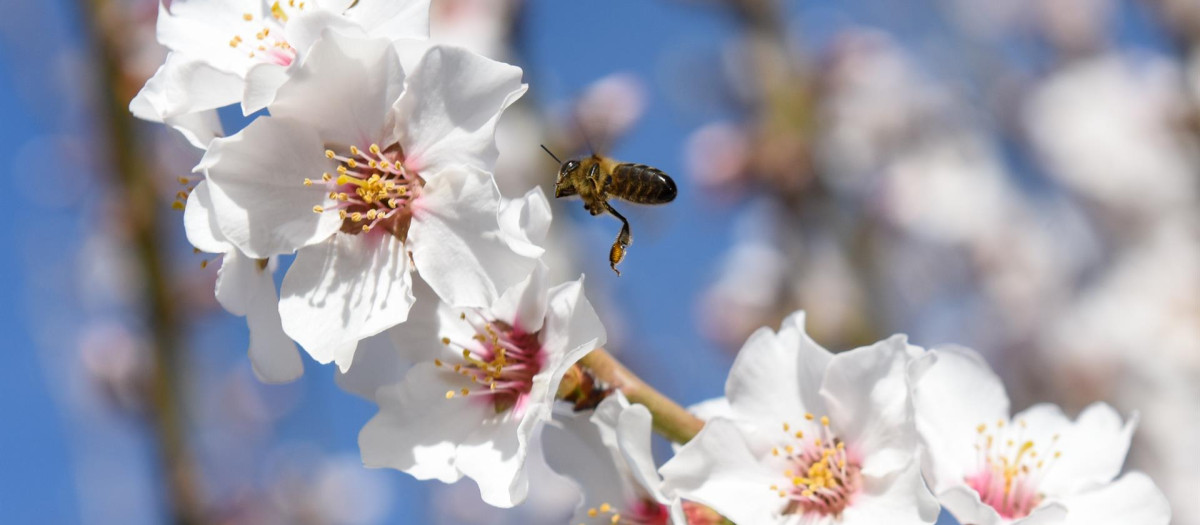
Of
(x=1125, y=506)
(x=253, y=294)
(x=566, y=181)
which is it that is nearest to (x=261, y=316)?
(x=253, y=294)

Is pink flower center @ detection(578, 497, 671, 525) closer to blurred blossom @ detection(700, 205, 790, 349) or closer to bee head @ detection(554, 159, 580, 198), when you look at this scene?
bee head @ detection(554, 159, 580, 198)

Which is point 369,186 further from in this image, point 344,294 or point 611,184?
point 611,184

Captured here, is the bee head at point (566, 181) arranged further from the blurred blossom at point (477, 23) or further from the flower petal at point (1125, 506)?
the blurred blossom at point (477, 23)

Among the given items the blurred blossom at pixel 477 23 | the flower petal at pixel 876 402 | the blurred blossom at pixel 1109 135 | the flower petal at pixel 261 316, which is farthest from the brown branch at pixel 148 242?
the blurred blossom at pixel 1109 135

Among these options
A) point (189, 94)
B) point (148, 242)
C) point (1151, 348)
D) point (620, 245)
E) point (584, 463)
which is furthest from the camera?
point (1151, 348)

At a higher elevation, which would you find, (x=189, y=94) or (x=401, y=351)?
(x=189, y=94)

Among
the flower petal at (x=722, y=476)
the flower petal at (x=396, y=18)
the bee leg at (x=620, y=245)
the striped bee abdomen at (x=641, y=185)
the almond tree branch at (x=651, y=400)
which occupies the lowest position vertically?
the flower petal at (x=722, y=476)

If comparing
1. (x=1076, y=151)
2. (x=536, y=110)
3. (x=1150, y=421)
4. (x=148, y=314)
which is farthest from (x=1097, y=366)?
(x=148, y=314)

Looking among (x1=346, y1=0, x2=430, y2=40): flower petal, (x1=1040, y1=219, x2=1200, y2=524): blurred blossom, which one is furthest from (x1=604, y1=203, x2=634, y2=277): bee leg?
(x1=1040, y1=219, x2=1200, y2=524): blurred blossom
